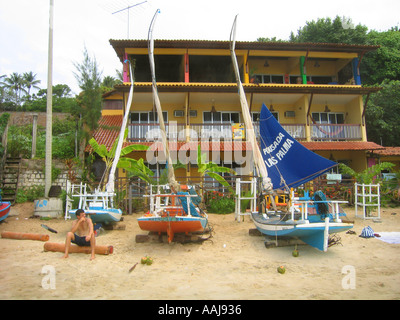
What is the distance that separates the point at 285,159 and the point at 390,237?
363cm

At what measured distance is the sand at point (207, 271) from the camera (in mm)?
4898

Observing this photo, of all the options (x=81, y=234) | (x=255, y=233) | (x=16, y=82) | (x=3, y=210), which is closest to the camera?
(x=81, y=234)

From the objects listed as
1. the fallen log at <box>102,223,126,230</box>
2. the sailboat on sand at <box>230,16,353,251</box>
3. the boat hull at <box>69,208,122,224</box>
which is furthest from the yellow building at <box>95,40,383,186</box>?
the sailboat on sand at <box>230,16,353,251</box>

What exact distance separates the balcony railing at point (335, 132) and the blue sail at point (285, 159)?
8.89m

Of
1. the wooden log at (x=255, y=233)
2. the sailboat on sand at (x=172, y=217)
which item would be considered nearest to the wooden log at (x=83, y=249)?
the sailboat on sand at (x=172, y=217)

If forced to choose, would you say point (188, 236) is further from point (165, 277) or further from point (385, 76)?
point (385, 76)

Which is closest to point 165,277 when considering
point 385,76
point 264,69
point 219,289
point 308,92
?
point 219,289

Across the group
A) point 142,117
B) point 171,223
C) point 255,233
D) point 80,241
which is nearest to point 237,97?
point 142,117

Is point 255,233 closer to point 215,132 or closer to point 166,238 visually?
point 166,238

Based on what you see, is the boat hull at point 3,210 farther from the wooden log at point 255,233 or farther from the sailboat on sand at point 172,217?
the wooden log at point 255,233

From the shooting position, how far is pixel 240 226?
10.0m

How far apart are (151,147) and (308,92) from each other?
29.1ft

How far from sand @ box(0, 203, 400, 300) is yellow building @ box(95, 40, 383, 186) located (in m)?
8.01

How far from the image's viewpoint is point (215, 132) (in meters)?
16.2
